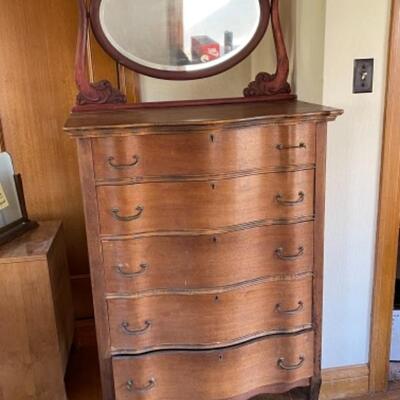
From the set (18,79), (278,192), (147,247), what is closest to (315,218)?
(278,192)

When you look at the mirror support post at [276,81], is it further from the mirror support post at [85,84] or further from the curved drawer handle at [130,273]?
the curved drawer handle at [130,273]

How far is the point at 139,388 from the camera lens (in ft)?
4.91

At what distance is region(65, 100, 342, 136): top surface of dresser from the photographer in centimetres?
128

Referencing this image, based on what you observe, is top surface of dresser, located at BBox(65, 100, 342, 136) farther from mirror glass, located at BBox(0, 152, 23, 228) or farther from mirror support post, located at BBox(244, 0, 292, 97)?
mirror glass, located at BBox(0, 152, 23, 228)

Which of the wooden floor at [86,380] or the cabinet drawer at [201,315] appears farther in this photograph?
the wooden floor at [86,380]

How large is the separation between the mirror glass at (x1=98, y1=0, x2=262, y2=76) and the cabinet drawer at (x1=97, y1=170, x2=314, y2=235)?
0.53m

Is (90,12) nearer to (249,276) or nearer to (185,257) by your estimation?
(185,257)

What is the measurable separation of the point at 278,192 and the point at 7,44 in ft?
3.98

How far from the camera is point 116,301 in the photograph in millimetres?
1431

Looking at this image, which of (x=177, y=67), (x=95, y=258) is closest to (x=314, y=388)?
(x=95, y=258)

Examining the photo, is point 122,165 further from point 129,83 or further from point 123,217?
point 129,83

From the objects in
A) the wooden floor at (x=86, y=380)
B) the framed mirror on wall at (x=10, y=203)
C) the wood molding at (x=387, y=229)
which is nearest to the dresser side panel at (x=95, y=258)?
the wooden floor at (x=86, y=380)

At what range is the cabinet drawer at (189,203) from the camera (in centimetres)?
134

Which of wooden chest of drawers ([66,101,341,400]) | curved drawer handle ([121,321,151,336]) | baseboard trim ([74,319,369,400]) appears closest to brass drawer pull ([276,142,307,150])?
wooden chest of drawers ([66,101,341,400])
